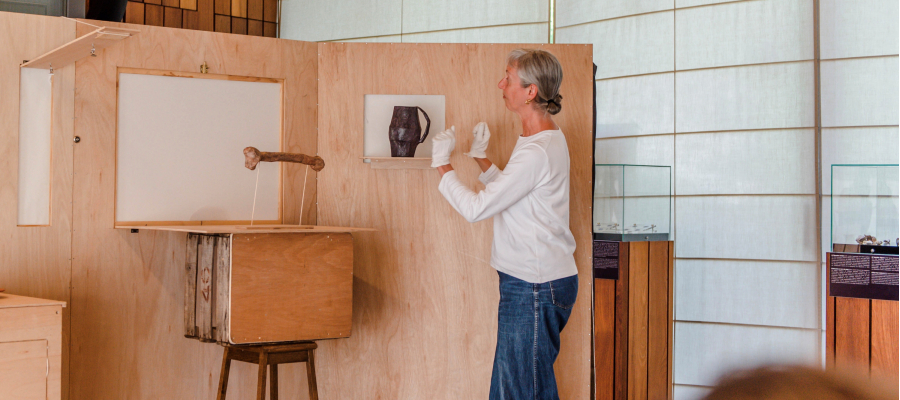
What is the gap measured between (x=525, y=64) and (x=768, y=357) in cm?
199

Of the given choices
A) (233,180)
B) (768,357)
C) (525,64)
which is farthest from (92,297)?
(768,357)

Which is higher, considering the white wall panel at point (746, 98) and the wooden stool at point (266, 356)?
the white wall panel at point (746, 98)

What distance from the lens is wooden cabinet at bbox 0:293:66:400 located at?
6.64 feet

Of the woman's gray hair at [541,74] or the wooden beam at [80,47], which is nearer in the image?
the wooden beam at [80,47]

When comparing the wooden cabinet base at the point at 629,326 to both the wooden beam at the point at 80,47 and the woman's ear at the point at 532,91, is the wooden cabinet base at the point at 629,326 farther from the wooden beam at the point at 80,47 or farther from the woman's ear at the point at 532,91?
the wooden beam at the point at 80,47

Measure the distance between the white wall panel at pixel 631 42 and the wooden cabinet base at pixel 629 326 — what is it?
125cm

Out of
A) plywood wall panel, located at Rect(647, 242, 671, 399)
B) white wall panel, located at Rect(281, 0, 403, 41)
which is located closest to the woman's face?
plywood wall panel, located at Rect(647, 242, 671, 399)

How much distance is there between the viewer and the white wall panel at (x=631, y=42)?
4.12m

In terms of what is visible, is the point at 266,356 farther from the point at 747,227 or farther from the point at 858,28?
the point at 858,28

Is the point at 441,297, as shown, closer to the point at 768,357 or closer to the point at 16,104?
the point at 16,104

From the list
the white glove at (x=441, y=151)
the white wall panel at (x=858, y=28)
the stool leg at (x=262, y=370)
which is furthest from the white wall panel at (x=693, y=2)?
the stool leg at (x=262, y=370)

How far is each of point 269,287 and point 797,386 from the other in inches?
79.4

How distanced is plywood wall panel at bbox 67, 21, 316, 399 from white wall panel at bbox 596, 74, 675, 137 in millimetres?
2406

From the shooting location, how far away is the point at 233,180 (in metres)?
2.75
